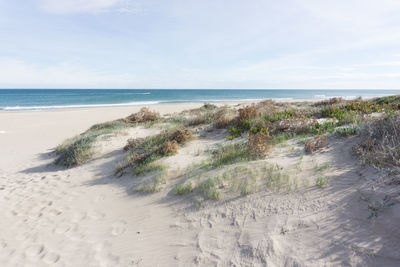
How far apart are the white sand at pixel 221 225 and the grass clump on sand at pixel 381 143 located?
0.78 ft

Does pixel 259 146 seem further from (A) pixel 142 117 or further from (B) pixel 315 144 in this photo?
(A) pixel 142 117

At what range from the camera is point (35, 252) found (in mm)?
3816

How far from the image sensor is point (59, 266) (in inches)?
136

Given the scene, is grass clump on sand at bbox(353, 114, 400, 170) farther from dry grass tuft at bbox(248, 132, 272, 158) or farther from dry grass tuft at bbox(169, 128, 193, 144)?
dry grass tuft at bbox(169, 128, 193, 144)

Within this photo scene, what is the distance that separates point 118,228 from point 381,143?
5.23m

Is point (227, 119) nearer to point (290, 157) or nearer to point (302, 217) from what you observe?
point (290, 157)

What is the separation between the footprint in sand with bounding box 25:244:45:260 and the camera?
371 centimetres

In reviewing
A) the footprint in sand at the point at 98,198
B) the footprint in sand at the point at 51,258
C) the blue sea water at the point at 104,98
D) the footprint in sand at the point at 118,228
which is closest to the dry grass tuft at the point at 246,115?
the footprint in sand at the point at 98,198

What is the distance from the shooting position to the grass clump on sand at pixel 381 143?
3.87 meters

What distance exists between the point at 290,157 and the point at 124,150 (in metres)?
5.67

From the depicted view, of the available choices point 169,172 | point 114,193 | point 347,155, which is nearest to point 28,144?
point 114,193

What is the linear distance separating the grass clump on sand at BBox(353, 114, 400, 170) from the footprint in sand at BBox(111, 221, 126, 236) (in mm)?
4549

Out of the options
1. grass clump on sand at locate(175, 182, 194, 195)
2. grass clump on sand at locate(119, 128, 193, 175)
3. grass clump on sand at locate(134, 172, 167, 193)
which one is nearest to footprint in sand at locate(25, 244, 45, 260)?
grass clump on sand at locate(134, 172, 167, 193)

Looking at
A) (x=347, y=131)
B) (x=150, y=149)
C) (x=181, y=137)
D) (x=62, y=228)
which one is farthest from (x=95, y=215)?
(x=347, y=131)
